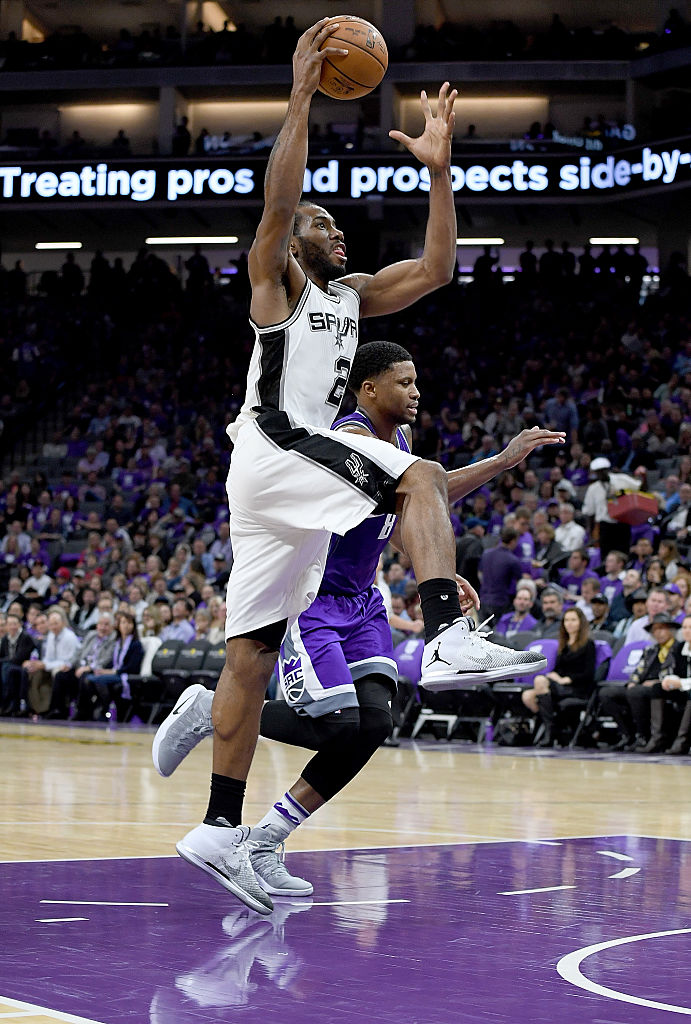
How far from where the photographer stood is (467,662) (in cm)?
404

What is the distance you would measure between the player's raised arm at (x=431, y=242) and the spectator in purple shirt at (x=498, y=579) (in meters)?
9.64

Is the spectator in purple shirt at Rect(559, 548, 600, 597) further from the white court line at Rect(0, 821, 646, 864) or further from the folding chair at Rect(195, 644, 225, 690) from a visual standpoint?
the white court line at Rect(0, 821, 646, 864)

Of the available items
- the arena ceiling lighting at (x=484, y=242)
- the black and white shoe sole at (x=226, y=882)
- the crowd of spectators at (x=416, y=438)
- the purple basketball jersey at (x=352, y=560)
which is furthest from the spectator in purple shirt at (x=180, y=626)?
the arena ceiling lighting at (x=484, y=242)

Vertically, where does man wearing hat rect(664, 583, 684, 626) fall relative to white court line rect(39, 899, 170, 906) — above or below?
above

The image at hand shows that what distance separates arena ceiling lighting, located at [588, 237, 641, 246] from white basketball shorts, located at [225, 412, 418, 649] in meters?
24.9

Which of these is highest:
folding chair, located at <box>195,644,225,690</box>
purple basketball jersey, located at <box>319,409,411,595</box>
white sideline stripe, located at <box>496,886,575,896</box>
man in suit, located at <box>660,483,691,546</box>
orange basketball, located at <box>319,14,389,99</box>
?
orange basketball, located at <box>319,14,389,99</box>

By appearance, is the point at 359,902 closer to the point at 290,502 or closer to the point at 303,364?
the point at 290,502

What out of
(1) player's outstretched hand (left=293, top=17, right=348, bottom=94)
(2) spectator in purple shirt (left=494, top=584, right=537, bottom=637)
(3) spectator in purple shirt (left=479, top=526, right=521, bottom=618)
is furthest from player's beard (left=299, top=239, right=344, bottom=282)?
(3) spectator in purple shirt (left=479, top=526, right=521, bottom=618)

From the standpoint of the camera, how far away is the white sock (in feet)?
17.0

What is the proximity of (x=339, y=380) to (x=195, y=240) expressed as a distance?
2643cm

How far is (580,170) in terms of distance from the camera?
24.5 meters

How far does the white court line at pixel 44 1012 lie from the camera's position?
10.5 ft

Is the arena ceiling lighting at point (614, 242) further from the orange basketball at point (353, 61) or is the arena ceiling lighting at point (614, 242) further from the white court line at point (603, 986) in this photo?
the white court line at point (603, 986)

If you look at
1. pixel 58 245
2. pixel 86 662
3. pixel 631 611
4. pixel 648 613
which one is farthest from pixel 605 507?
pixel 58 245
